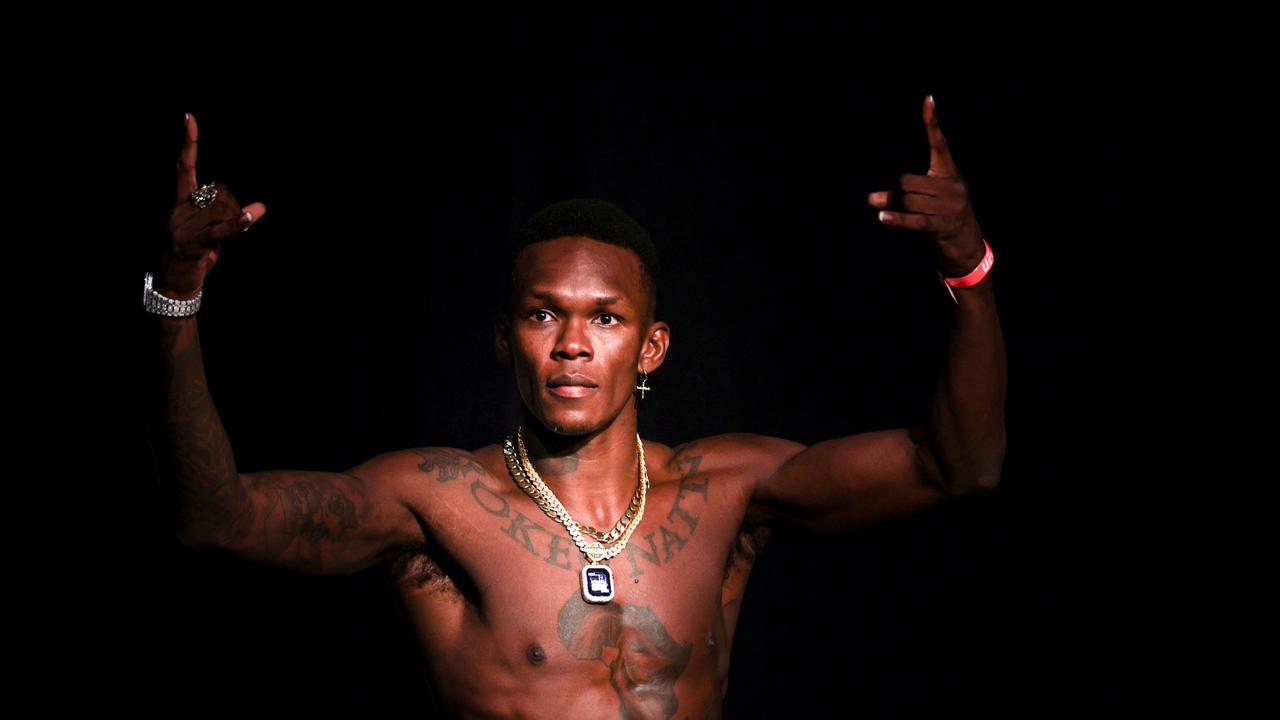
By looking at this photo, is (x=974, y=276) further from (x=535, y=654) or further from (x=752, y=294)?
(x=752, y=294)

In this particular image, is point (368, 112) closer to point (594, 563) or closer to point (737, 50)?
point (737, 50)

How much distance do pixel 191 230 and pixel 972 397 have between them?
3.65 feet

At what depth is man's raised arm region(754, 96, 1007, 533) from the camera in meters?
2.02

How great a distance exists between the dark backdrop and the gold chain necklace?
0.60 meters

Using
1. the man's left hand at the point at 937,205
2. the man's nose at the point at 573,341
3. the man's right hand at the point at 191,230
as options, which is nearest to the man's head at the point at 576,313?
the man's nose at the point at 573,341

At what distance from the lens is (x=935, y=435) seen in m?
2.22

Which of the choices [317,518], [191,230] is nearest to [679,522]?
[317,518]

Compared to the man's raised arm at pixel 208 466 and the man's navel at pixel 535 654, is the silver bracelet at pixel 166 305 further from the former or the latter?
the man's navel at pixel 535 654

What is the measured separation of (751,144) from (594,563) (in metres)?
1.19

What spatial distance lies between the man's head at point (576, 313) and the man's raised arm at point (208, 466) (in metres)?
0.35

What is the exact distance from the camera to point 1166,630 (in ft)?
8.89

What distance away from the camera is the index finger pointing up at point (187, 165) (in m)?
1.80

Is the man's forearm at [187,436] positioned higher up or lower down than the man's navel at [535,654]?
higher up

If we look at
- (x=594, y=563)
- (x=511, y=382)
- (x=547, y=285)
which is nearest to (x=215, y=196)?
(x=547, y=285)
